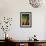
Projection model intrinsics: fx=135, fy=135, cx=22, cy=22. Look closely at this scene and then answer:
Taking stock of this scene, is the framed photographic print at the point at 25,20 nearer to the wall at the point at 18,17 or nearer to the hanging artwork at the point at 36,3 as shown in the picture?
the wall at the point at 18,17

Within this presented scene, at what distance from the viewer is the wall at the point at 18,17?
479cm

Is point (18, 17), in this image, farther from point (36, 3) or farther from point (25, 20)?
point (36, 3)

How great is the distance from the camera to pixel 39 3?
15.9 feet

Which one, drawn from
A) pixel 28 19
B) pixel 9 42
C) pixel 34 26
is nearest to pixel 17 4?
pixel 28 19

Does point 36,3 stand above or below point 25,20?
above

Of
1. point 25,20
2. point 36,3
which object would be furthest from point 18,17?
point 36,3

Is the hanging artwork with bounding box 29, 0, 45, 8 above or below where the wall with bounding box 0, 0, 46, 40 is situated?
above

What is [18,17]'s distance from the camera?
4828 millimetres

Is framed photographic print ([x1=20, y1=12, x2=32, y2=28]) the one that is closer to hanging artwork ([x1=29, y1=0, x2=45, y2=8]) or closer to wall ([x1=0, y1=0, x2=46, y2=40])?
wall ([x1=0, y1=0, x2=46, y2=40])

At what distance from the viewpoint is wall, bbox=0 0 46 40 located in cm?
479

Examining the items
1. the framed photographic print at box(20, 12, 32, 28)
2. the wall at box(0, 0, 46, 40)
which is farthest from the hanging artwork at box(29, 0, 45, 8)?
the framed photographic print at box(20, 12, 32, 28)

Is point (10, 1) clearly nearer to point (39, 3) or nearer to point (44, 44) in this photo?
point (39, 3)

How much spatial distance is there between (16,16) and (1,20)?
21.7 inches

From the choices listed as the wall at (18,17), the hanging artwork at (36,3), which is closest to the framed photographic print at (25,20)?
the wall at (18,17)
